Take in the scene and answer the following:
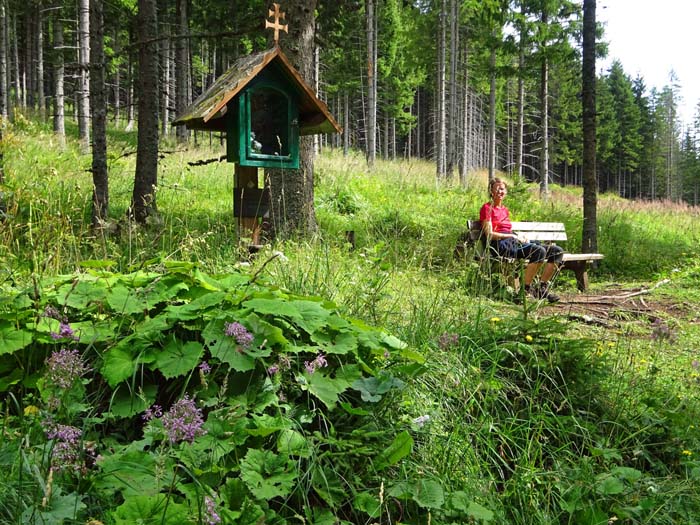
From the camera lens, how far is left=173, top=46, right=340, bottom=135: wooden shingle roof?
15.1ft

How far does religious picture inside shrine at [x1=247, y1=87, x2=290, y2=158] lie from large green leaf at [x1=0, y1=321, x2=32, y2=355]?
3.18m

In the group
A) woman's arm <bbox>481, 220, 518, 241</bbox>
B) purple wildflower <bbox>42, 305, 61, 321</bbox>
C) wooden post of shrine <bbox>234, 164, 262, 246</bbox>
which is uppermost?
wooden post of shrine <bbox>234, 164, 262, 246</bbox>

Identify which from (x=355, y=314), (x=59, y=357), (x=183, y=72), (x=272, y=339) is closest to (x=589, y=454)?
(x=355, y=314)

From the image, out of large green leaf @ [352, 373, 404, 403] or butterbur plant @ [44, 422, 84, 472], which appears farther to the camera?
large green leaf @ [352, 373, 404, 403]

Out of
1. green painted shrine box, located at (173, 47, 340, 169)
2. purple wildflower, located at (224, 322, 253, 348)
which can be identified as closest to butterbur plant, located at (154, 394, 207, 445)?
purple wildflower, located at (224, 322, 253, 348)

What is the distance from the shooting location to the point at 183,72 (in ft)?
64.7

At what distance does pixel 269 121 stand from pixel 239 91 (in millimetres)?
451

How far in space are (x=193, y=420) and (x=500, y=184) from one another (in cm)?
582

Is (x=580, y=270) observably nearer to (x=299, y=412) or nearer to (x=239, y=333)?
(x=299, y=412)

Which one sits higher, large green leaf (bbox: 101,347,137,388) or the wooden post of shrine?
the wooden post of shrine

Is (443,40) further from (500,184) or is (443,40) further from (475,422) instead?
(475,422)

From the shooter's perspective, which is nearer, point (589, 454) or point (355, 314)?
point (589, 454)

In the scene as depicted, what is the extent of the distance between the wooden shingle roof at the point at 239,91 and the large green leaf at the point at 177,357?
3.02 m

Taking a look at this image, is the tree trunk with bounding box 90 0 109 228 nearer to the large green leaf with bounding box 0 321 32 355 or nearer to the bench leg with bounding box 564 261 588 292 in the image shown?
the large green leaf with bounding box 0 321 32 355
